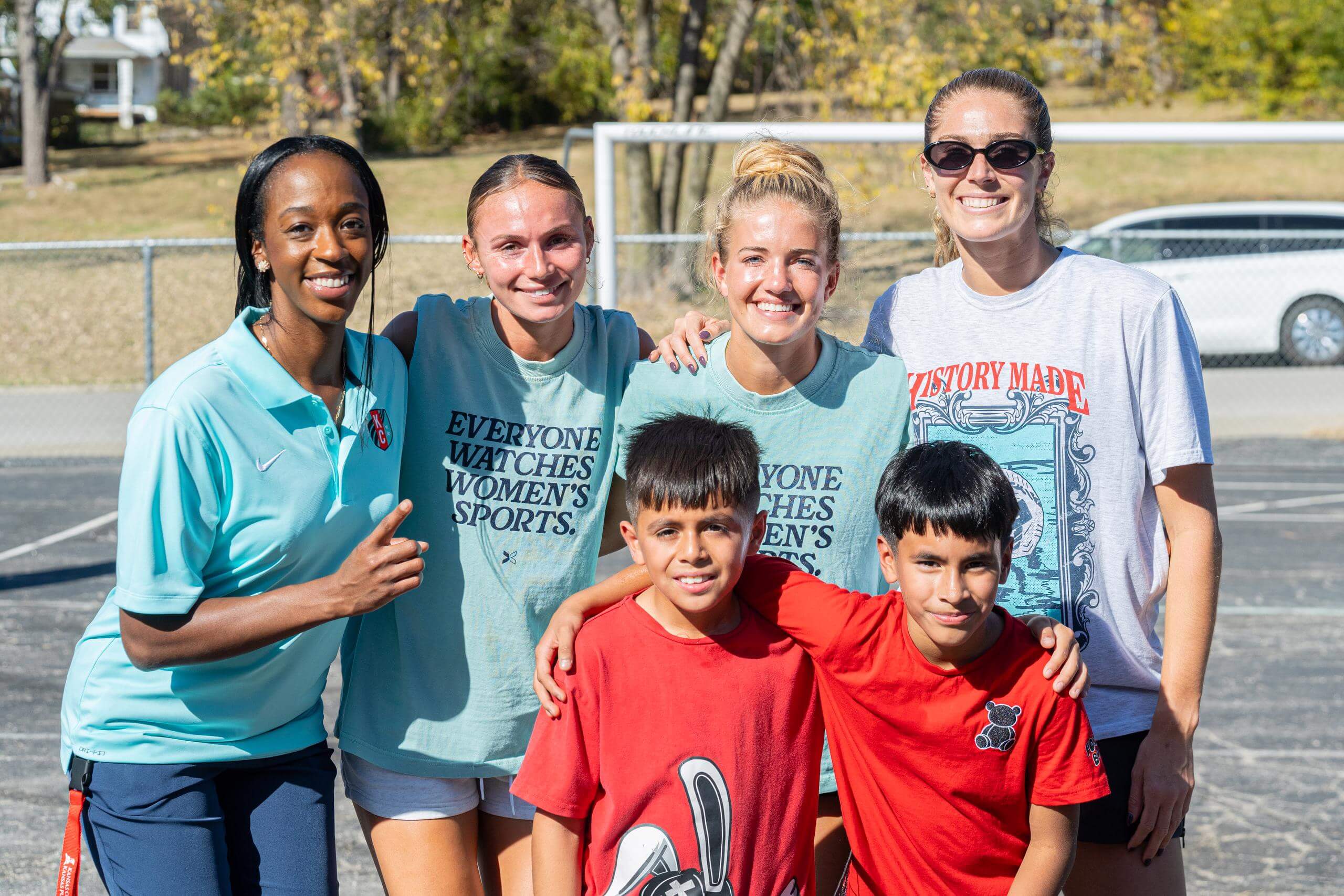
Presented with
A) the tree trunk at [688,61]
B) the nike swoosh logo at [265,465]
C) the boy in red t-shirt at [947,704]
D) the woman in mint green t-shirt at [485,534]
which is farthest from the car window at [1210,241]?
the nike swoosh logo at [265,465]

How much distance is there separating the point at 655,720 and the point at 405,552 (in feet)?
1.76

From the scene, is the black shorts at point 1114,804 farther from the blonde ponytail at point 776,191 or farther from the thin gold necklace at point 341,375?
the thin gold necklace at point 341,375

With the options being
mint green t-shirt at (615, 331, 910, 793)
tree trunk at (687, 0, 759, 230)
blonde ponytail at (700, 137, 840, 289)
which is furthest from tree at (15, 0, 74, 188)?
mint green t-shirt at (615, 331, 910, 793)

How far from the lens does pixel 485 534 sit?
8.82 ft

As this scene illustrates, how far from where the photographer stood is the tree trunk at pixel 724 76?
16000mm

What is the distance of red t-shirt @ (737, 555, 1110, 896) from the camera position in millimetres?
2295

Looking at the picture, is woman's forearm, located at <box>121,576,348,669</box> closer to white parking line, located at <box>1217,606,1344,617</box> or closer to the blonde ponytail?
the blonde ponytail

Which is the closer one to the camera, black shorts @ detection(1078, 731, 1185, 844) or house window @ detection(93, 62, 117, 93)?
black shorts @ detection(1078, 731, 1185, 844)

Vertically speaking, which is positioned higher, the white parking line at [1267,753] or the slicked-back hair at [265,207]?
the slicked-back hair at [265,207]

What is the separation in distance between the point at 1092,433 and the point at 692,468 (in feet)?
2.58

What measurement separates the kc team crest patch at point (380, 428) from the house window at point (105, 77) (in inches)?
2607

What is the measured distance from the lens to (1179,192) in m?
26.8

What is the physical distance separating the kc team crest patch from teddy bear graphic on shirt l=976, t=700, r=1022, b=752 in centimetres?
124

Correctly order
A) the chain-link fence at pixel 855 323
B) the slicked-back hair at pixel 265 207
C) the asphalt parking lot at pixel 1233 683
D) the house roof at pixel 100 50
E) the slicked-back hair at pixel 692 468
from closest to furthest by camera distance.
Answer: the slicked-back hair at pixel 692 468
the slicked-back hair at pixel 265 207
the asphalt parking lot at pixel 1233 683
the chain-link fence at pixel 855 323
the house roof at pixel 100 50
